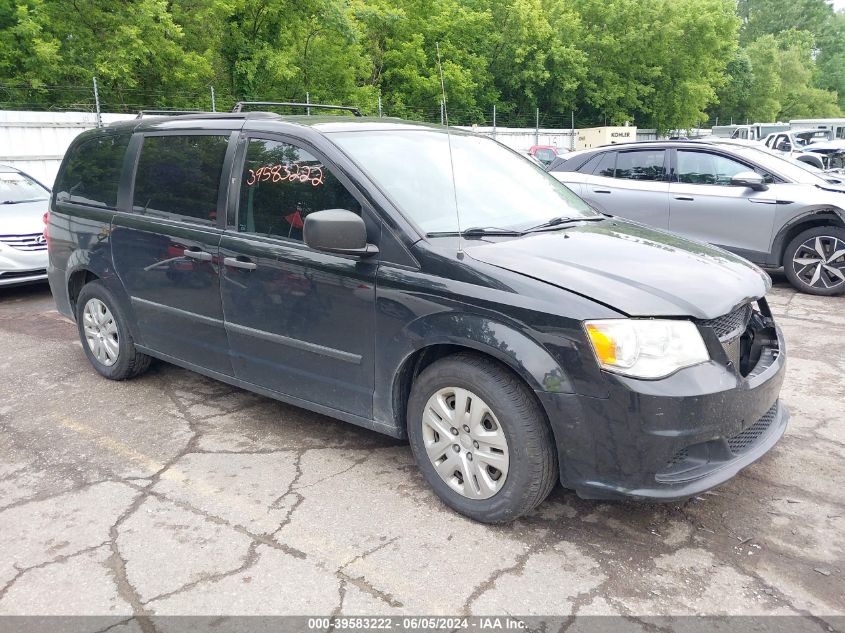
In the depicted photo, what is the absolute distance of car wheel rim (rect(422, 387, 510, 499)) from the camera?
304 centimetres

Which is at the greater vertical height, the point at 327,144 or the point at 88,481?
the point at 327,144

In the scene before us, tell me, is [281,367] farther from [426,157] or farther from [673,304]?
[673,304]

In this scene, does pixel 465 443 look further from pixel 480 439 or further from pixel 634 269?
pixel 634 269

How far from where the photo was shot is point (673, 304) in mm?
2861

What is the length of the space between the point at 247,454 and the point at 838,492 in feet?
9.84

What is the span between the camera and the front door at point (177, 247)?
4090 millimetres

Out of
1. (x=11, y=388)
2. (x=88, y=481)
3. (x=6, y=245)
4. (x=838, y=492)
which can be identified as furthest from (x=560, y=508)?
(x=6, y=245)

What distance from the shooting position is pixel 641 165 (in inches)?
340

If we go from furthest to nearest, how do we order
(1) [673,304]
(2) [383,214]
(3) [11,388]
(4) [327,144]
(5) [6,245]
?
1. (5) [6,245]
2. (3) [11,388]
3. (4) [327,144]
4. (2) [383,214]
5. (1) [673,304]

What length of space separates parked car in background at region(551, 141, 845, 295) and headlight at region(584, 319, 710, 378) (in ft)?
18.6

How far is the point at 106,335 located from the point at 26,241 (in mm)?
3581

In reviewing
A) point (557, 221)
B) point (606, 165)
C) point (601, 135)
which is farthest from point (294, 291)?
point (601, 135)

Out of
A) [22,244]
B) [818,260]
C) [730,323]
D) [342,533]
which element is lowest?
[342,533]

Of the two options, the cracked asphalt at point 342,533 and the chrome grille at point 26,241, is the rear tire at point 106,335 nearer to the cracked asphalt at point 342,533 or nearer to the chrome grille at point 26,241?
the cracked asphalt at point 342,533
